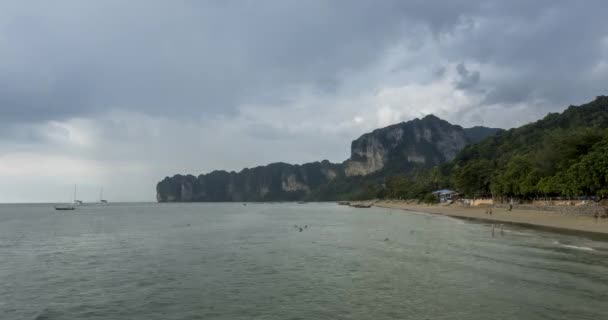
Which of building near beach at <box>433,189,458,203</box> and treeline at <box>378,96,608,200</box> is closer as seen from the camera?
treeline at <box>378,96,608,200</box>

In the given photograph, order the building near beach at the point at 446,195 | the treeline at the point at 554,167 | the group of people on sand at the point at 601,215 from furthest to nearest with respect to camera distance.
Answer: the building near beach at the point at 446,195
the treeline at the point at 554,167
the group of people on sand at the point at 601,215

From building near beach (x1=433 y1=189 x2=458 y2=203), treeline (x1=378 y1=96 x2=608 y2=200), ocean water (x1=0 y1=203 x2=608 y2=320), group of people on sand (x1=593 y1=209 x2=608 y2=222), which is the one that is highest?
treeline (x1=378 y1=96 x2=608 y2=200)

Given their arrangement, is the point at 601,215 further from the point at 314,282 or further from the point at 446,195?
the point at 446,195

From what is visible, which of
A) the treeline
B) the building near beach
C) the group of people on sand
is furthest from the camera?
the building near beach

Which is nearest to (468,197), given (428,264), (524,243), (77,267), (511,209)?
(511,209)

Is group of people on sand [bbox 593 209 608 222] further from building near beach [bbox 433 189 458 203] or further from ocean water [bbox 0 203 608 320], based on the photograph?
building near beach [bbox 433 189 458 203]

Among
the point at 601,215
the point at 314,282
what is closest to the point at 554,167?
the point at 601,215

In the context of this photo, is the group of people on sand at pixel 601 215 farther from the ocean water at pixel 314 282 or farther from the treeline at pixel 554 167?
the ocean water at pixel 314 282

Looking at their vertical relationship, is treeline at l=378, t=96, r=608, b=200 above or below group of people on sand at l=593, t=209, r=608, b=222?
above

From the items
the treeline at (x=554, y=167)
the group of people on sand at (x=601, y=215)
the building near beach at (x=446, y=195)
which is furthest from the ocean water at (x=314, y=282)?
the building near beach at (x=446, y=195)

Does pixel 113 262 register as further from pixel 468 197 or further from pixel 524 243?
pixel 468 197

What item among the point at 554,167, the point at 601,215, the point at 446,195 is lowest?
the point at 601,215

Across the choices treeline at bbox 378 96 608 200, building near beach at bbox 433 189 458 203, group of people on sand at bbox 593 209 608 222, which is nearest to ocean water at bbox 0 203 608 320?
group of people on sand at bbox 593 209 608 222

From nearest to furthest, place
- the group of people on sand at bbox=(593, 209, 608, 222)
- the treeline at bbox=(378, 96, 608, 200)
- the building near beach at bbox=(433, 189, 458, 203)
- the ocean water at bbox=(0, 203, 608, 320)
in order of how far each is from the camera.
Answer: the ocean water at bbox=(0, 203, 608, 320) < the group of people on sand at bbox=(593, 209, 608, 222) < the treeline at bbox=(378, 96, 608, 200) < the building near beach at bbox=(433, 189, 458, 203)
